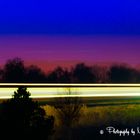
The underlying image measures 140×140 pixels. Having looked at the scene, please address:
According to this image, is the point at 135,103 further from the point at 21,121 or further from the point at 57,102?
the point at 21,121

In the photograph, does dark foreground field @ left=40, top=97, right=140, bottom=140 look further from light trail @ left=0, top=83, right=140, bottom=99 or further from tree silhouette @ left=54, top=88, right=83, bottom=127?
light trail @ left=0, top=83, right=140, bottom=99

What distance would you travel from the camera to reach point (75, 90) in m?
23.9

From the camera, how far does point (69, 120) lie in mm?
22469

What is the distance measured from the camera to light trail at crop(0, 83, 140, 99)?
75.5ft

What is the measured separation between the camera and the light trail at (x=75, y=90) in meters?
23.0


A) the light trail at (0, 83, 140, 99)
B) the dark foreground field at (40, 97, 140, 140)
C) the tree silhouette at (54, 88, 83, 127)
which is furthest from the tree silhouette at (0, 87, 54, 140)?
the light trail at (0, 83, 140, 99)

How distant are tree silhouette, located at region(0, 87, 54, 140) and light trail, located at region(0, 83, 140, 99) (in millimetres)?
Result: 6409

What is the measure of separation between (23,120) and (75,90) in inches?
338

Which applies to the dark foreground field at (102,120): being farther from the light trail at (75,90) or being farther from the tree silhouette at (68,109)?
the light trail at (75,90)

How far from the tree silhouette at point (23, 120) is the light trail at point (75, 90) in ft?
21.0

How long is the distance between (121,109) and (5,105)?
9530 mm

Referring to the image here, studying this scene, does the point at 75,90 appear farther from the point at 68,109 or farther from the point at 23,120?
the point at 23,120

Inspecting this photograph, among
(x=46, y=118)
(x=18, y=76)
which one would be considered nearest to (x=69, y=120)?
(x=46, y=118)

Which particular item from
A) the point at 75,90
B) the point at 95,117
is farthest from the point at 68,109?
the point at 95,117
